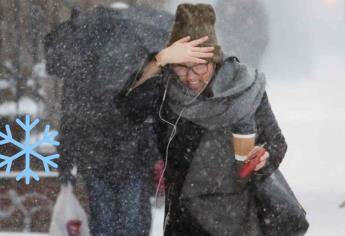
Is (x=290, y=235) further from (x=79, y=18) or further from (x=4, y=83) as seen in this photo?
(x=4, y=83)

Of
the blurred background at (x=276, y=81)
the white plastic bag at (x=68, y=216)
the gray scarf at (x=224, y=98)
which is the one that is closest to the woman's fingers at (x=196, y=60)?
the gray scarf at (x=224, y=98)

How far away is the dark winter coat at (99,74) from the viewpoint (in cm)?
343

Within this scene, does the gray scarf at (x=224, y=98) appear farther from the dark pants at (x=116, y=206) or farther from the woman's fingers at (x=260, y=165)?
the dark pants at (x=116, y=206)

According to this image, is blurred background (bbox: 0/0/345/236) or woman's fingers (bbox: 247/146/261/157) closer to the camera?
woman's fingers (bbox: 247/146/261/157)

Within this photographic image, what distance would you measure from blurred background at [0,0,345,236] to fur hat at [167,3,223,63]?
1.01 meters

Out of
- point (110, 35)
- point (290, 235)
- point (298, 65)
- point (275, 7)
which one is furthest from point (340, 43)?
point (290, 235)

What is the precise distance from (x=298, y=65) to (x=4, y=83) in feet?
9.31

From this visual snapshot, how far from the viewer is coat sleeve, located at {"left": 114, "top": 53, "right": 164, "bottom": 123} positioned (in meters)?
2.72

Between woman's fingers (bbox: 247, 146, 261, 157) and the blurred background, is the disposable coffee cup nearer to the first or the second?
woman's fingers (bbox: 247, 146, 261, 157)

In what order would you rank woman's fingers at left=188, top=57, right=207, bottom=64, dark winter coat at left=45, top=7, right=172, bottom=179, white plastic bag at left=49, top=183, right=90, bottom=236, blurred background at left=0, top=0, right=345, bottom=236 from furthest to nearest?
blurred background at left=0, top=0, right=345, bottom=236 → white plastic bag at left=49, top=183, right=90, bottom=236 → dark winter coat at left=45, top=7, right=172, bottom=179 → woman's fingers at left=188, top=57, right=207, bottom=64

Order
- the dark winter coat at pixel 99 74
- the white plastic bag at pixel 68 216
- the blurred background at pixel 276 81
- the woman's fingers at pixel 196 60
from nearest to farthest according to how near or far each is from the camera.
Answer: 1. the woman's fingers at pixel 196 60
2. the dark winter coat at pixel 99 74
3. the white plastic bag at pixel 68 216
4. the blurred background at pixel 276 81

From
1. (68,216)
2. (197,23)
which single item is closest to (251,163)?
(197,23)

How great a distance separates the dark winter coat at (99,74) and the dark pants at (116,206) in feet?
0.18

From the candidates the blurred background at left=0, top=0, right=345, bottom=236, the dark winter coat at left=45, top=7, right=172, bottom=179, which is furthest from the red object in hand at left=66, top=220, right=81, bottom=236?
the blurred background at left=0, top=0, right=345, bottom=236
